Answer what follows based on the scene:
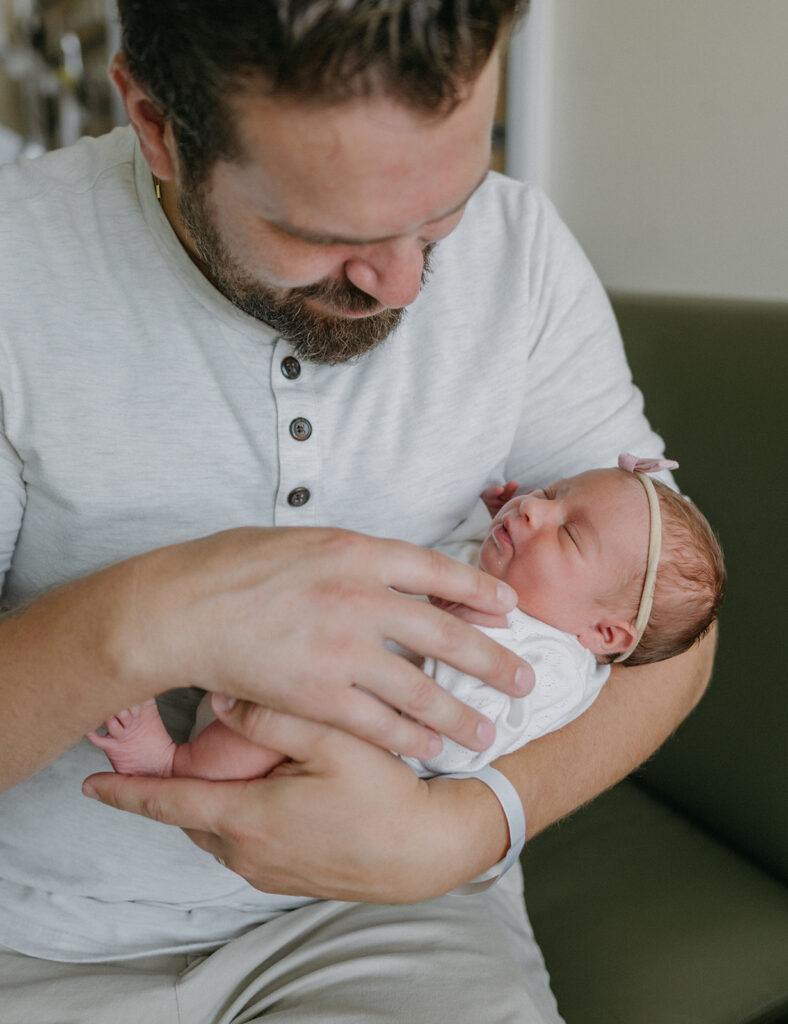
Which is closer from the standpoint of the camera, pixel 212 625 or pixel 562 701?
pixel 212 625

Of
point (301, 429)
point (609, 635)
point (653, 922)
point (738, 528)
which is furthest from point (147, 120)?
point (653, 922)

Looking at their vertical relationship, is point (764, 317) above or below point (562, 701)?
above

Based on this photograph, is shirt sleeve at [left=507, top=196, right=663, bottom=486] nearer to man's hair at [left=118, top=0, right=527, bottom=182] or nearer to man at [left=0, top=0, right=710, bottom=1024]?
man at [left=0, top=0, right=710, bottom=1024]

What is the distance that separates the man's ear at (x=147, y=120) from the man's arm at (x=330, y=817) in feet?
1.75

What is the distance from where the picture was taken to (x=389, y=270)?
33.8 inches

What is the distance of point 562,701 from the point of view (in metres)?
1.05

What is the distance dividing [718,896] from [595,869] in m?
0.18

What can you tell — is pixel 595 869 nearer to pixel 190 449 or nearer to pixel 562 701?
pixel 562 701

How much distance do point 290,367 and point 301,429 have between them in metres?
0.07

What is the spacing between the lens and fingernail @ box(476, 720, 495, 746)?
930 mm

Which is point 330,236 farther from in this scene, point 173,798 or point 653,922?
point 653,922

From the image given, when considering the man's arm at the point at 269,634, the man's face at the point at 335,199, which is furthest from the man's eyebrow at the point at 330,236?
the man's arm at the point at 269,634

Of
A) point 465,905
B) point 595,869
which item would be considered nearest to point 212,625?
point 465,905

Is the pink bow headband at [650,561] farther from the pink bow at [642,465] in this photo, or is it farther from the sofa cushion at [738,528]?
the sofa cushion at [738,528]
